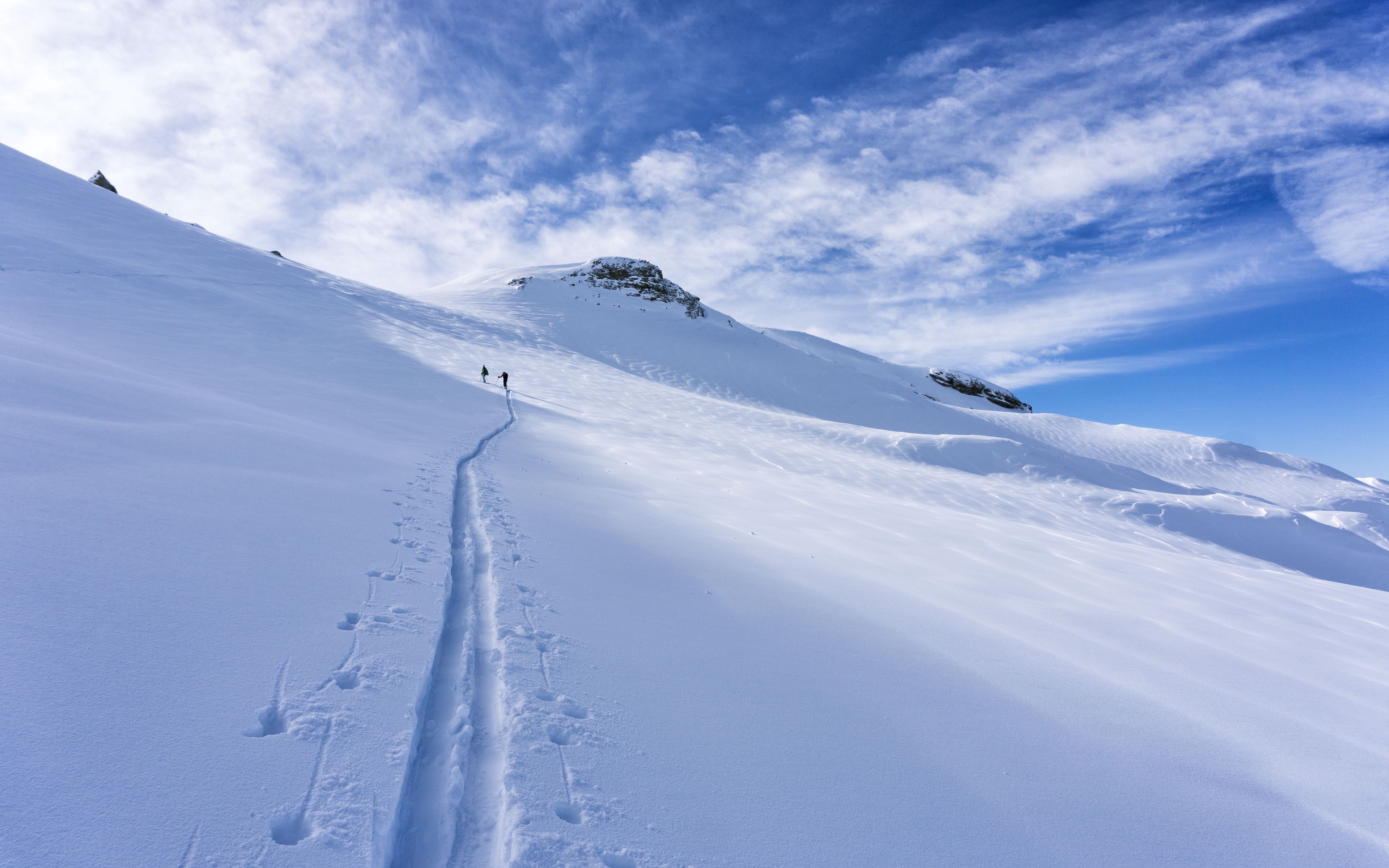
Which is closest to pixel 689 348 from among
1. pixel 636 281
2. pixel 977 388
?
pixel 636 281

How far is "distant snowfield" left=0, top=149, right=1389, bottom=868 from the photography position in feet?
6.02

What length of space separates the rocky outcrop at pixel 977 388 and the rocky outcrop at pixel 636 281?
92.4 ft

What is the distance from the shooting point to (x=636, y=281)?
182 feet

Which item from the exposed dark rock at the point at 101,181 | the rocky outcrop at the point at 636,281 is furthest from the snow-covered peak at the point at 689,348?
the exposed dark rock at the point at 101,181

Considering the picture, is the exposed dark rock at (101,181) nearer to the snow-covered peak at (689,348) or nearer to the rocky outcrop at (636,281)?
the snow-covered peak at (689,348)

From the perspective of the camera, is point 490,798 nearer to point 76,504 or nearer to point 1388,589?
point 76,504

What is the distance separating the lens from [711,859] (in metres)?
1.86

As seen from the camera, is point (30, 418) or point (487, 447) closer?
point (30, 418)

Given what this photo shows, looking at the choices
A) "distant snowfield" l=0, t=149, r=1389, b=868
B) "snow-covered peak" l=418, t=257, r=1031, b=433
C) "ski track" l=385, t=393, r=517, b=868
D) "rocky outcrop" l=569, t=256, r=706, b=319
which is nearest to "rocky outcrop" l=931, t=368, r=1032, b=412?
"snow-covered peak" l=418, t=257, r=1031, b=433

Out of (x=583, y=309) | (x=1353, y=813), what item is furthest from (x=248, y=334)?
(x=583, y=309)

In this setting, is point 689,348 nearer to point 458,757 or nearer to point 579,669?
point 579,669

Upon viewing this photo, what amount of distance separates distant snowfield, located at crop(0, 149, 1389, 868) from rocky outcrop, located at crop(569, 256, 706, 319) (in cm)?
4571

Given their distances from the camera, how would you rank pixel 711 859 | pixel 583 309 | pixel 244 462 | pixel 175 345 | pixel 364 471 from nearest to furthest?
pixel 711 859 → pixel 244 462 → pixel 364 471 → pixel 175 345 → pixel 583 309

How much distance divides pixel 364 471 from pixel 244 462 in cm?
111
